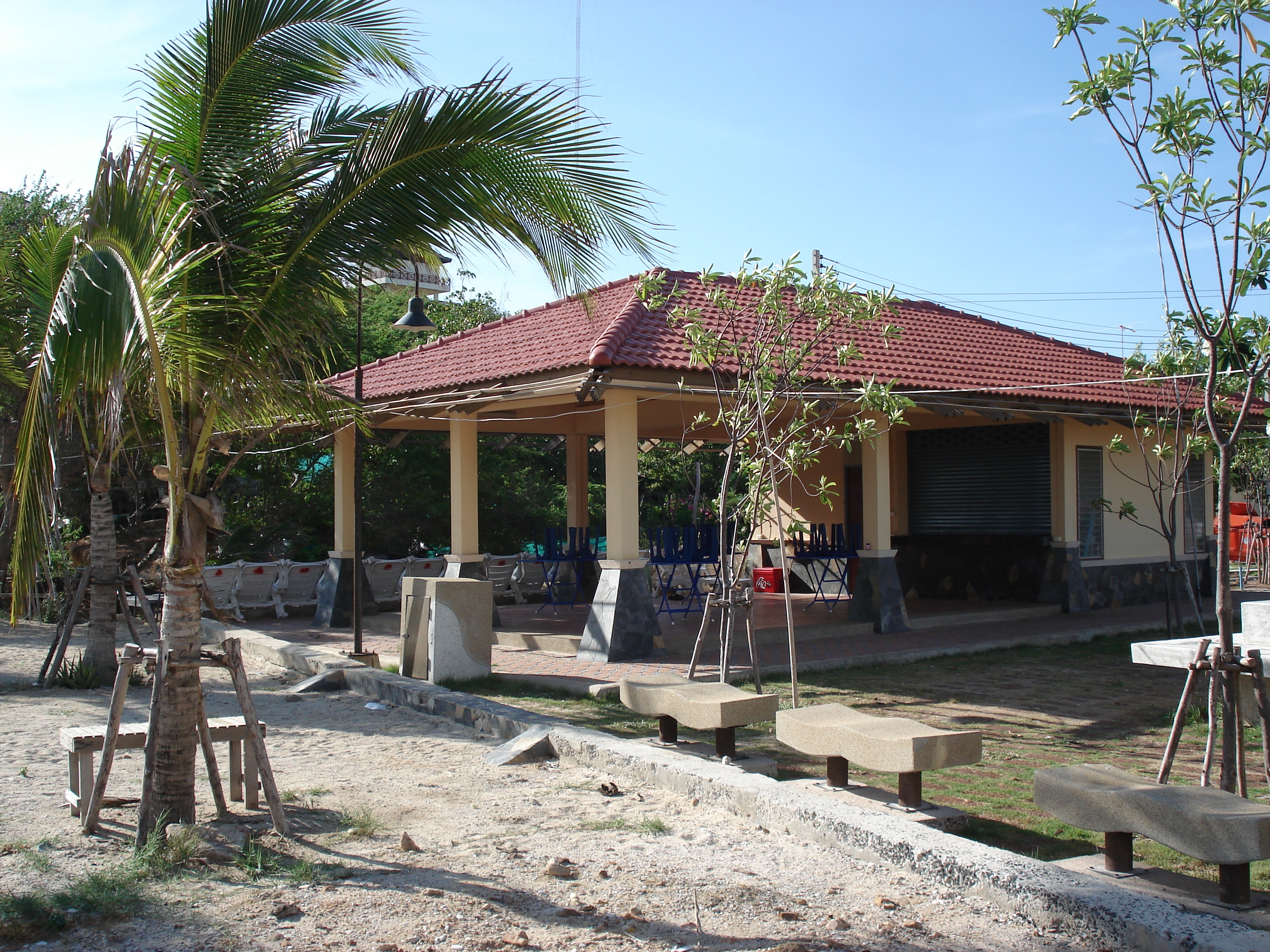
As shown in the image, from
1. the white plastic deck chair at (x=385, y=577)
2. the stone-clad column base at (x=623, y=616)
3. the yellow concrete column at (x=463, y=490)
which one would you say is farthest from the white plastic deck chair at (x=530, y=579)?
the stone-clad column base at (x=623, y=616)

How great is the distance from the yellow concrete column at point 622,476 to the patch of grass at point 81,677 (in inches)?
178

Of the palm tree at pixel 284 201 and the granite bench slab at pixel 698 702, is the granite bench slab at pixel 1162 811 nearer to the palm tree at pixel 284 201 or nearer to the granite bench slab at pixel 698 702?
the granite bench slab at pixel 698 702

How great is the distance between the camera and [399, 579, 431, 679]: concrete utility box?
29.1ft

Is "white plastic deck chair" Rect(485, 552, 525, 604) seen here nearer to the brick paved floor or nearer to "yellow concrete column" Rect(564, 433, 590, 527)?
the brick paved floor

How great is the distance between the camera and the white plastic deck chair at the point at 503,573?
50.8ft

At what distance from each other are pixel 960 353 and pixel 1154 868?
409 inches

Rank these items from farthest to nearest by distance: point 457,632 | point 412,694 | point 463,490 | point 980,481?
point 980,481, point 463,490, point 457,632, point 412,694

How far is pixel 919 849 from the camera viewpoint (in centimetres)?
393

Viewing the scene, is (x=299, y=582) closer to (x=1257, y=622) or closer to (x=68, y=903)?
(x=68, y=903)

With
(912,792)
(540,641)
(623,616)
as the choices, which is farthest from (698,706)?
(540,641)

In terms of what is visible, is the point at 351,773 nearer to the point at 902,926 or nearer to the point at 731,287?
the point at 902,926

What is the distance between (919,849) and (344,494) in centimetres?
1103

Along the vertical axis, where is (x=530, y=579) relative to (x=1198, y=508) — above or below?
below

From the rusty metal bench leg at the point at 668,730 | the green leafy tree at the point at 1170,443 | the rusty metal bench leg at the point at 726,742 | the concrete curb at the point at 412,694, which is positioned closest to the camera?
the rusty metal bench leg at the point at 726,742
